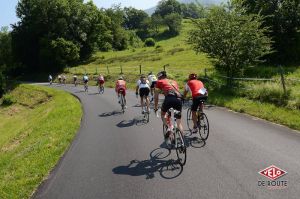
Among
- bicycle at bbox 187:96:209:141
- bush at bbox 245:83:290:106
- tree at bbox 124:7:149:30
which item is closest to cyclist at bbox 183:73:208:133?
bicycle at bbox 187:96:209:141

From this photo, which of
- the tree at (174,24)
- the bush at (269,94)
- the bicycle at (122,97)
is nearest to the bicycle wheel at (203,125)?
the bush at (269,94)

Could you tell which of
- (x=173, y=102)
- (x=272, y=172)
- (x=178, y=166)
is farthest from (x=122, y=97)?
(x=272, y=172)

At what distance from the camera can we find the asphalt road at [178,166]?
788 centimetres

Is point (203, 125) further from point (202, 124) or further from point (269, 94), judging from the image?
point (269, 94)

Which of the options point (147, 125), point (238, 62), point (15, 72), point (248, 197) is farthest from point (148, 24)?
point (248, 197)

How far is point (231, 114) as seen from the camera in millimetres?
16594

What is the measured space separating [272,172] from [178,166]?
7.59ft

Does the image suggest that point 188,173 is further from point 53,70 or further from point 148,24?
point 148,24

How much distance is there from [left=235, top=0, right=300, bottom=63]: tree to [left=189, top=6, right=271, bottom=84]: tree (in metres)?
11.1

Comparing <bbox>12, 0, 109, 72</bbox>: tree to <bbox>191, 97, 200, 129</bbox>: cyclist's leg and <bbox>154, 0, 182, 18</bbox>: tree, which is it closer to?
<bbox>191, 97, 200, 129</bbox>: cyclist's leg

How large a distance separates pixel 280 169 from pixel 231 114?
8036 millimetres

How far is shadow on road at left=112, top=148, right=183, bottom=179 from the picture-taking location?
29.6ft

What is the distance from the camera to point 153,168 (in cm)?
948

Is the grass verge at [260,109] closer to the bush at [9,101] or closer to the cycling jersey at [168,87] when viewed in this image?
the cycling jersey at [168,87]
